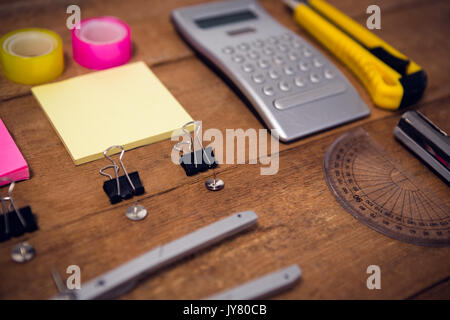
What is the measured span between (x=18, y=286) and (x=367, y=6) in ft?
2.87

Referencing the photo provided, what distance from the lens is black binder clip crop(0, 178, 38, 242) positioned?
49 centimetres

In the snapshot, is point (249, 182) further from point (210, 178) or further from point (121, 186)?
point (121, 186)

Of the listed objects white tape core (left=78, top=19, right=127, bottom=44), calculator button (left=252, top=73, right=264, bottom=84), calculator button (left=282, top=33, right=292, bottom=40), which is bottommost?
calculator button (left=252, top=73, right=264, bottom=84)

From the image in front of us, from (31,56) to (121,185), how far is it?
31 centimetres

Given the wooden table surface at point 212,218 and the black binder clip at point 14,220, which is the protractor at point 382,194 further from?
the black binder clip at point 14,220

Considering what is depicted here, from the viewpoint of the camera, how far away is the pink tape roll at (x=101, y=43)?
0.70 meters

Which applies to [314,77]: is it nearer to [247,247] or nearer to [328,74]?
[328,74]

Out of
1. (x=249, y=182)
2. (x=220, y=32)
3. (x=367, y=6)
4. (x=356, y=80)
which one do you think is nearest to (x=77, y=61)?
(x=220, y=32)

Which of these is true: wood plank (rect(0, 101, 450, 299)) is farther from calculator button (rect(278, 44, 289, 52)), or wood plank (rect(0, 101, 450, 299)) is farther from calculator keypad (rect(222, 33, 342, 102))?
calculator button (rect(278, 44, 289, 52))

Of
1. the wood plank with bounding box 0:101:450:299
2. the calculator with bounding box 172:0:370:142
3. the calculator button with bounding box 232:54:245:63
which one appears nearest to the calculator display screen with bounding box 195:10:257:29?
the calculator with bounding box 172:0:370:142

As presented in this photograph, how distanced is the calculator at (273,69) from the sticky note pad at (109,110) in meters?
0.11

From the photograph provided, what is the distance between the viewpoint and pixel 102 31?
0.74 metres

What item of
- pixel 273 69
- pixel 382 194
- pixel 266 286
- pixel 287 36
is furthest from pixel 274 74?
pixel 266 286

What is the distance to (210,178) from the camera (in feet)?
1.91
